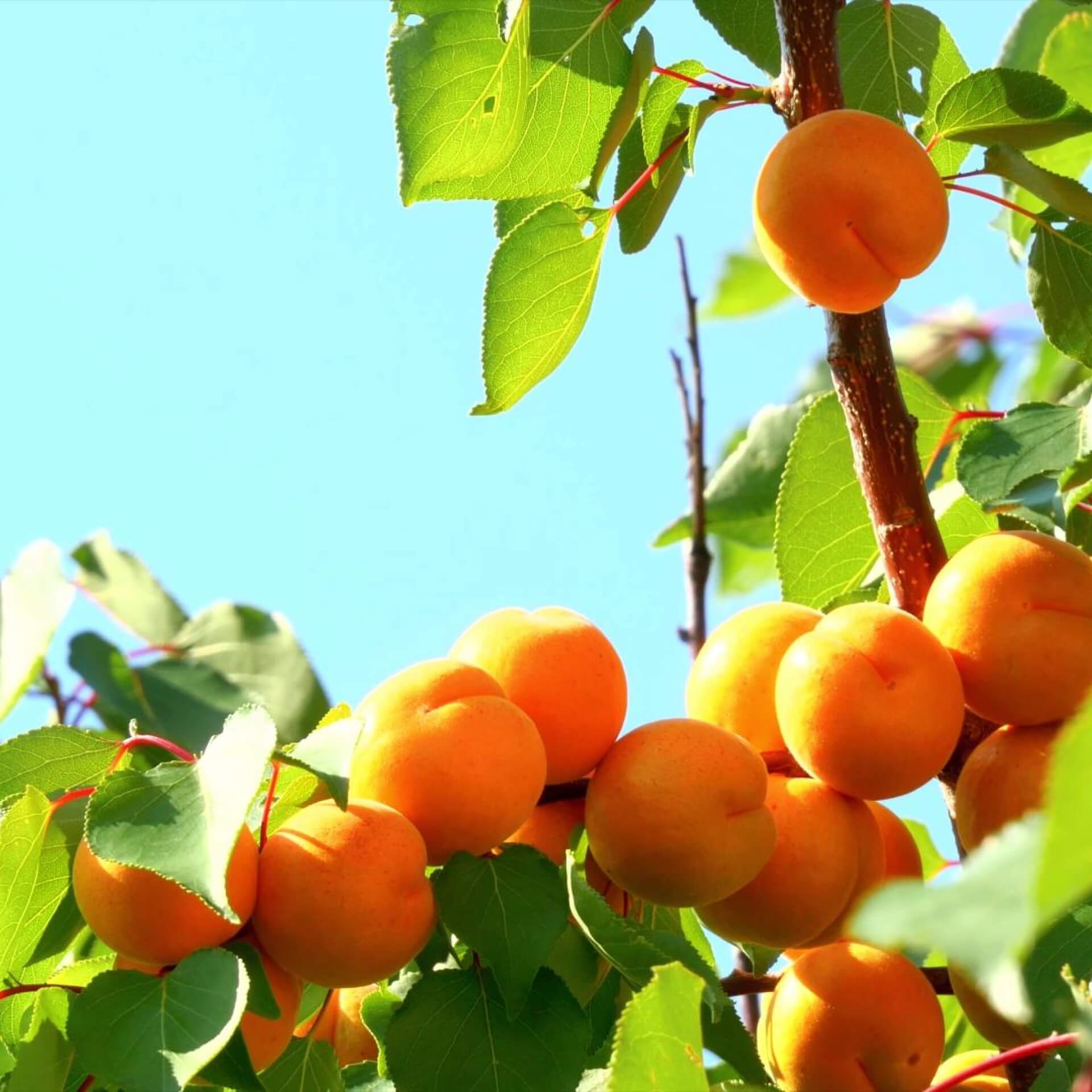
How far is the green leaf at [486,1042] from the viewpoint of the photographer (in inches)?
35.9

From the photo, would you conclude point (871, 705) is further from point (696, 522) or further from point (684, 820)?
point (696, 522)

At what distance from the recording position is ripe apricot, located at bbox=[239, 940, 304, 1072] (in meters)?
0.90

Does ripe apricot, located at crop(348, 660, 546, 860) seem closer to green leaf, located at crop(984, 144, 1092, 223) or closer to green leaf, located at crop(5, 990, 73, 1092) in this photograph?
green leaf, located at crop(5, 990, 73, 1092)

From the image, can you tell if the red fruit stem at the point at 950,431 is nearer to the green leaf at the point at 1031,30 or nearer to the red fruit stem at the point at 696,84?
the red fruit stem at the point at 696,84

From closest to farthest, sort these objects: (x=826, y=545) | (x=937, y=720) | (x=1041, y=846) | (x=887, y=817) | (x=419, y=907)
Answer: (x=1041, y=846), (x=419, y=907), (x=937, y=720), (x=887, y=817), (x=826, y=545)

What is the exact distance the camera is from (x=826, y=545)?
136 centimetres

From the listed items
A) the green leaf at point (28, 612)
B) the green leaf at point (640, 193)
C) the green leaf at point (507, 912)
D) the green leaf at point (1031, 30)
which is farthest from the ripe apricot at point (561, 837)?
the green leaf at point (1031, 30)

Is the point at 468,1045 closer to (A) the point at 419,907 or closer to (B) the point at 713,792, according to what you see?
(A) the point at 419,907

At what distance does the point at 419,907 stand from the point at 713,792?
19cm

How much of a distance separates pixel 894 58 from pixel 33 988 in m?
1.03

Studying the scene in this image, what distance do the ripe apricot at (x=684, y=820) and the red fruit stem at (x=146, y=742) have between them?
0.26 meters

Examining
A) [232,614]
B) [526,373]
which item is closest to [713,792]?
[526,373]

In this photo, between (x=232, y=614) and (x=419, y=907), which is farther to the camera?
(x=232, y=614)

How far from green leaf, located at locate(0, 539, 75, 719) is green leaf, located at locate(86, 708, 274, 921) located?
76 cm
